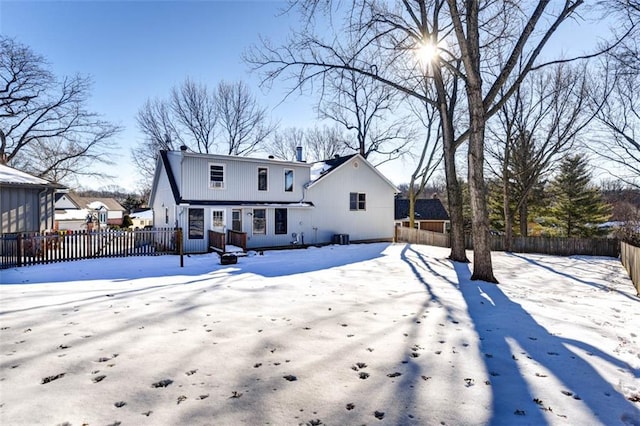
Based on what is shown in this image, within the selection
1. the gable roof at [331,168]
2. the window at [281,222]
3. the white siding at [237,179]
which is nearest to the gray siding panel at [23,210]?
the white siding at [237,179]

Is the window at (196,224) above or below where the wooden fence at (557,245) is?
above

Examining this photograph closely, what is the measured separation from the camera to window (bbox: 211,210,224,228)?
16245mm

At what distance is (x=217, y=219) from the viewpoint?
16.4 m

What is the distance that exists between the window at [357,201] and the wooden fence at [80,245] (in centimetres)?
1065

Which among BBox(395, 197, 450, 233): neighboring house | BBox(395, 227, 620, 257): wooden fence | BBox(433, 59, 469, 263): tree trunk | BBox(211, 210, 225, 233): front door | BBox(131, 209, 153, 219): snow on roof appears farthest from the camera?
BBox(131, 209, 153, 219): snow on roof

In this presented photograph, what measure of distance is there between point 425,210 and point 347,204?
59.8ft

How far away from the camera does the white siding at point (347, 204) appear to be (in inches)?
777

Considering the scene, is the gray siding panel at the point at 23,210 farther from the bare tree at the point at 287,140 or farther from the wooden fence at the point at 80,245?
the bare tree at the point at 287,140

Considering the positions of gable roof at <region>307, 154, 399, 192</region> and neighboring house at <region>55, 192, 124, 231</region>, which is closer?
gable roof at <region>307, 154, 399, 192</region>

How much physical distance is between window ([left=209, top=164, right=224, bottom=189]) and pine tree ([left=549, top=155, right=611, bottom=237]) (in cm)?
2692

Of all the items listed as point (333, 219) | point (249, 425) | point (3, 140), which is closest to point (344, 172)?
point (333, 219)

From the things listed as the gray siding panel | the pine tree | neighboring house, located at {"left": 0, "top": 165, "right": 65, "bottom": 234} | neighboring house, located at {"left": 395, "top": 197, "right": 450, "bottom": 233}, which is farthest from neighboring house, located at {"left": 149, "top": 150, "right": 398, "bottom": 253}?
the pine tree

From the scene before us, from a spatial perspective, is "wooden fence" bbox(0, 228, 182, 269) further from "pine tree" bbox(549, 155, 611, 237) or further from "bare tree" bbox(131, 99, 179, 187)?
"pine tree" bbox(549, 155, 611, 237)

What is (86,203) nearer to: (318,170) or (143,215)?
(143,215)
